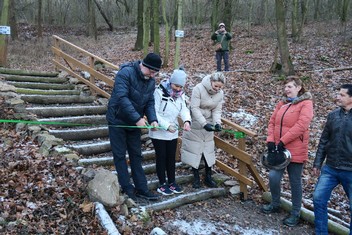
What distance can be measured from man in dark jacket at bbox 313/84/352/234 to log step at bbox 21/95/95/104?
550 cm

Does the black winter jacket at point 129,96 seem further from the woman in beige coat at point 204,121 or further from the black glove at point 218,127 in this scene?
the black glove at point 218,127

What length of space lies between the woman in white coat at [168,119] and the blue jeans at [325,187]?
1.95m

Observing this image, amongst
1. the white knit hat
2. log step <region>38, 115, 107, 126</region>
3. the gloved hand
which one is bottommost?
log step <region>38, 115, 107, 126</region>

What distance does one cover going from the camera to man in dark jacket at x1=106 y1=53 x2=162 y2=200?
441cm

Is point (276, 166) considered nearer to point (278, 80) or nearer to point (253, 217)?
point (253, 217)

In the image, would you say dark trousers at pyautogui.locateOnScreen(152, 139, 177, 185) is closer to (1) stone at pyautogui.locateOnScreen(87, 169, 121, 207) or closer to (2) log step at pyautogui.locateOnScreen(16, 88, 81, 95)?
(1) stone at pyautogui.locateOnScreen(87, 169, 121, 207)

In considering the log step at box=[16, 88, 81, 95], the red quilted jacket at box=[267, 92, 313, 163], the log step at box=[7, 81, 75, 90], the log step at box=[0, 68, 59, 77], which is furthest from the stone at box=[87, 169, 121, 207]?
the log step at box=[0, 68, 59, 77]

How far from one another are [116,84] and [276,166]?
8.23 feet

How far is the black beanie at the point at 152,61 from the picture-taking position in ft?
14.3

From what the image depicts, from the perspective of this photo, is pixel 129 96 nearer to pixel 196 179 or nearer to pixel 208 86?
pixel 208 86

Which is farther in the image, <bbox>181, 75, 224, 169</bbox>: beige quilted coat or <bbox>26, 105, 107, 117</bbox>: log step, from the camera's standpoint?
<bbox>26, 105, 107, 117</bbox>: log step

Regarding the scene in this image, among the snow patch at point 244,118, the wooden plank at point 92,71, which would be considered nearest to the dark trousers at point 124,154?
the wooden plank at point 92,71

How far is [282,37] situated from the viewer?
11750 millimetres

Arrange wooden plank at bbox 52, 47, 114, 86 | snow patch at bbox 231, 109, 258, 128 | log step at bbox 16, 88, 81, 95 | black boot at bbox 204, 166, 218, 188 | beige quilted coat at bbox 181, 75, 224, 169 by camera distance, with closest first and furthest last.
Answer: beige quilted coat at bbox 181, 75, 224, 169, black boot at bbox 204, 166, 218, 188, log step at bbox 16, 88, 81, 95, wooden plank at bbox 52, 47, 114, 86, snow patch at bbox 231, 109, 258, 128
